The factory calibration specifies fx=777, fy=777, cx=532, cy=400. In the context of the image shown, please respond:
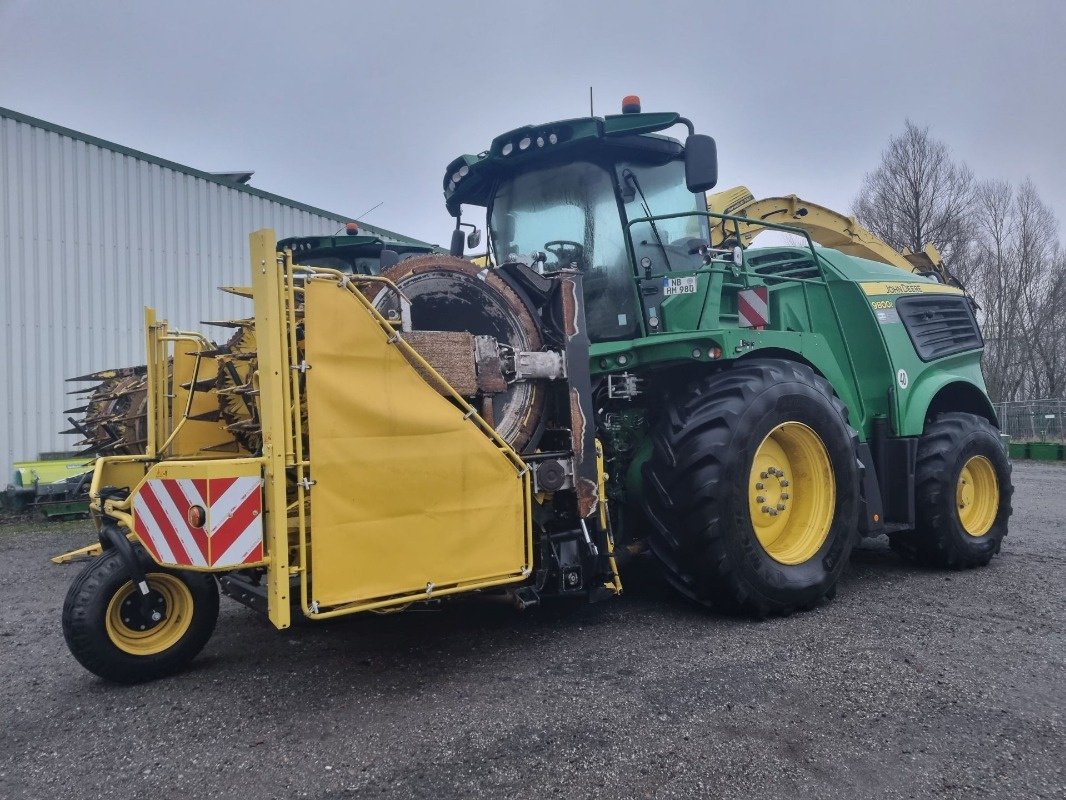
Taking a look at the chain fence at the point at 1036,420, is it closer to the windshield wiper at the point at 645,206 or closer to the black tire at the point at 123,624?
the windshield wiper at the point at 645,206

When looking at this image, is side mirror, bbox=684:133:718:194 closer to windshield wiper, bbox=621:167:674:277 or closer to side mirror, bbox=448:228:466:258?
windshield wiper, bbox=621:167:674:277

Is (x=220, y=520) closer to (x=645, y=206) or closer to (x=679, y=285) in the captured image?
(x=679, y=285)

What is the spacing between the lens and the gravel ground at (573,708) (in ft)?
8.23

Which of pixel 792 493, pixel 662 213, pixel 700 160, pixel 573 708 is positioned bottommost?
pixel 573 708

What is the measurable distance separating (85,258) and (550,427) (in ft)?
30.2

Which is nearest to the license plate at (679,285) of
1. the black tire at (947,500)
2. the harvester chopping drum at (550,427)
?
the harvester chopping drum at (550,427)

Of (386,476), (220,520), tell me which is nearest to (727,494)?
(386,476)

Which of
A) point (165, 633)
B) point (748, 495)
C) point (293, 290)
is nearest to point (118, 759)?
point (165, 633)

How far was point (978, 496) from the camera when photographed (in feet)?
19.5

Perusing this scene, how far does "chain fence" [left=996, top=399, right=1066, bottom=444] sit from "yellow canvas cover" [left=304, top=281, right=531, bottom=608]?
21705 millimetres

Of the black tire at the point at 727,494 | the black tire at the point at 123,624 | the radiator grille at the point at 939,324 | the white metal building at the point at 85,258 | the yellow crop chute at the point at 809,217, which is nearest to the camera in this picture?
the black tire at the point at 123,624

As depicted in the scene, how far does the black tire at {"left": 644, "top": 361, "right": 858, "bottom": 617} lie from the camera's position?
389 cm

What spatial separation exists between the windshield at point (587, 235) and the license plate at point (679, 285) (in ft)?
0.65

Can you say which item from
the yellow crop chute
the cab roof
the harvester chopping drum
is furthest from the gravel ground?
the yellow crop chute
